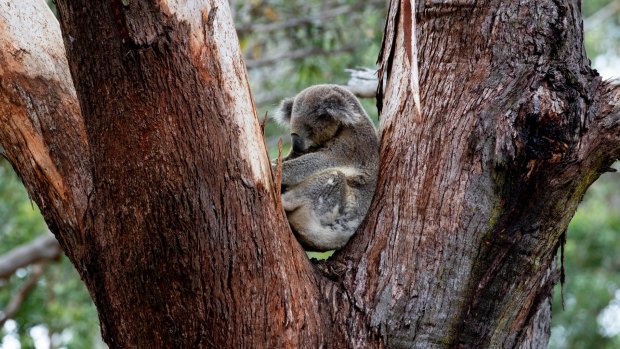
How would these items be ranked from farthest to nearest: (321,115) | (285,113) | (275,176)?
(285,113) < (321,115) < (275,176)

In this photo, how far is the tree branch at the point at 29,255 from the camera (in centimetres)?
697

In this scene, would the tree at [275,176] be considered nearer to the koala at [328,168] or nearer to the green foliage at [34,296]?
the koala at [328,168]

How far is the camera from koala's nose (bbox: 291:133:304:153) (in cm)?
396

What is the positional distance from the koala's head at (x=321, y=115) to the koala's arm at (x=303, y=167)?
0.23 m

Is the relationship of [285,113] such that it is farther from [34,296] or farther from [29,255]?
[34,296]

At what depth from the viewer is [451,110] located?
2.82m

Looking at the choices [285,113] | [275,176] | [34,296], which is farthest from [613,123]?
[34,296]

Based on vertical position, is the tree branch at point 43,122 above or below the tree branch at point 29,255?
above

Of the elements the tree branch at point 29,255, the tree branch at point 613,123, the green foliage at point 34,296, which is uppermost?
the tree branch at point 613,123

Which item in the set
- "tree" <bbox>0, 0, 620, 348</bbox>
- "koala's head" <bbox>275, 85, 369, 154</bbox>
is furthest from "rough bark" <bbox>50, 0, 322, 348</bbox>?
"koala's head" <bbox>275, 85, 369, 154</bbox>

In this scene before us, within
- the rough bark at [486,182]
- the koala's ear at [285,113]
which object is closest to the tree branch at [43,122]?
the rough bark at [486,182]

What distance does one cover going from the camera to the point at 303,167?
11.8ft

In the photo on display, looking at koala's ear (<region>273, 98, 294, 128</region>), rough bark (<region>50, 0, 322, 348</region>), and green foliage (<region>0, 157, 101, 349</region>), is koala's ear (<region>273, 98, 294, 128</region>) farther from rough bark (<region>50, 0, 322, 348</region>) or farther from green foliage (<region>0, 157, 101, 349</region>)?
green foliage (<region>0, 157, 101, 349</region>)

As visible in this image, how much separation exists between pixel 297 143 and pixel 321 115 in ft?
0.64
